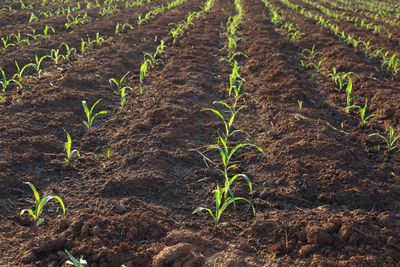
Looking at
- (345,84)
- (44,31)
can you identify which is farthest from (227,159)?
(44,31)

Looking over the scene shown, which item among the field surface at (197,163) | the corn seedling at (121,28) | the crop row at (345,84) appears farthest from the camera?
the corn seedling at (121,28)

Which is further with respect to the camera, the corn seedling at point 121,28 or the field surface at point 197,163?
the corn seedling at point 121,28

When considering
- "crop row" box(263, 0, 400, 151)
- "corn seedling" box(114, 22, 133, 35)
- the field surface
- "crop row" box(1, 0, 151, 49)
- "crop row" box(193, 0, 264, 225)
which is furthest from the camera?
"corn seedling" box(114, 22, 133, 35)

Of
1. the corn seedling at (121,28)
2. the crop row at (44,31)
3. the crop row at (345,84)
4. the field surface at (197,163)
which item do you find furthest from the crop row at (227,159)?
the crop row at (44,31)

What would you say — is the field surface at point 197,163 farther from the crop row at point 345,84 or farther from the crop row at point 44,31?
the crop row at point 44,31

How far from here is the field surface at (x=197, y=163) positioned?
6.38ft

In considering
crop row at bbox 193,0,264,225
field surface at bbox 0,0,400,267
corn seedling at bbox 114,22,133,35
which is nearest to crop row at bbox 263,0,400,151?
field surface at bbox 0,0,400,267

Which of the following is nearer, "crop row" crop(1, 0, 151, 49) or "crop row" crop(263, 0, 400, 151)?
"crop row" crop(263, 0, 400, 151)

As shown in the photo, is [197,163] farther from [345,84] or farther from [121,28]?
[121,28]

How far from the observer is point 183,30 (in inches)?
298

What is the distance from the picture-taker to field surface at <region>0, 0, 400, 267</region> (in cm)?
195

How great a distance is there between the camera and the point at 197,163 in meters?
2.90

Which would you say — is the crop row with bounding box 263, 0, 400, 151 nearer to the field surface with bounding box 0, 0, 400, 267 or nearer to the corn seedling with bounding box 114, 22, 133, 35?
the field surface with bounding box 0, 0, 400, 267

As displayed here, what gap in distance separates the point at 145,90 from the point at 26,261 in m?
2.90
